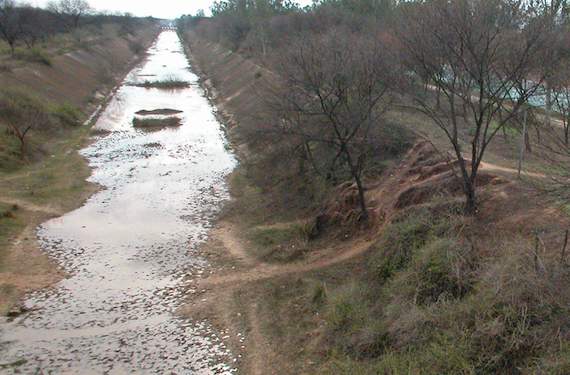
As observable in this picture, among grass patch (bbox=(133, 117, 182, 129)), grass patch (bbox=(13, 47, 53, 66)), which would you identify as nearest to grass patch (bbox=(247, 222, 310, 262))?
grass patch (bbox=(133, 117, 182, 129))

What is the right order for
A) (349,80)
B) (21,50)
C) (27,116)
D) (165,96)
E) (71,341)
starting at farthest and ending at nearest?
(165,96) < (21,50) < (27,116) < (349,80) < (71,341)

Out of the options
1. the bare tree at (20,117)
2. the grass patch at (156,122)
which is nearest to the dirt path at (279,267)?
the bare tree at (20,117)

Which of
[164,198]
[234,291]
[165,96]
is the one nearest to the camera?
[234,291]

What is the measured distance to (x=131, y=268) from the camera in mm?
21500

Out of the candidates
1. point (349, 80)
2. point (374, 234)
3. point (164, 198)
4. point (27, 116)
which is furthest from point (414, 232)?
point (27, 116)

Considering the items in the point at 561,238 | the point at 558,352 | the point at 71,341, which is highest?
the point at 561,238

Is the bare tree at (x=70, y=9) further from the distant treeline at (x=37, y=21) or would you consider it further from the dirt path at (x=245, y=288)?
the dirt path at (x=245, y=288)

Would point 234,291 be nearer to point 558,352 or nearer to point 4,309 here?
point 4,309

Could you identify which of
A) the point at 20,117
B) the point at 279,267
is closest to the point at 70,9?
the point at 20,117

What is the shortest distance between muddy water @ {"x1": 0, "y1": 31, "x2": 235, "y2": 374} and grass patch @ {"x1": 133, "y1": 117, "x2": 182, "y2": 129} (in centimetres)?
530

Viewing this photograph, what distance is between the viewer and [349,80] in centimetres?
2319

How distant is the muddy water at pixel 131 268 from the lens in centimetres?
1565

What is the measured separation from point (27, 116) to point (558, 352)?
35984 millimetres

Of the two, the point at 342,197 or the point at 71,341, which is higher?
the point at 342,197
